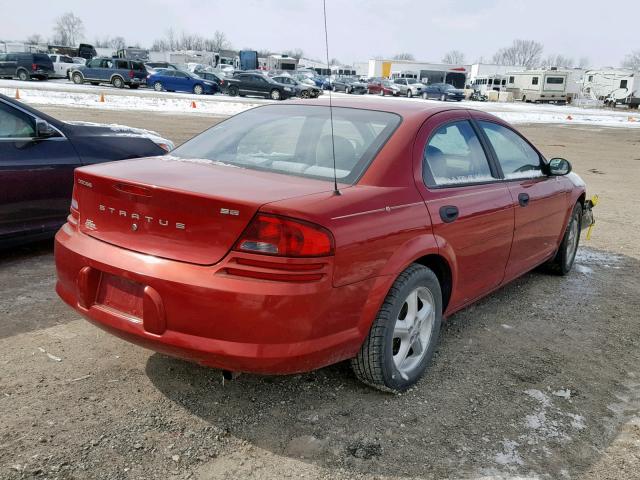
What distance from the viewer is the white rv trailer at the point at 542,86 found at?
164 ft

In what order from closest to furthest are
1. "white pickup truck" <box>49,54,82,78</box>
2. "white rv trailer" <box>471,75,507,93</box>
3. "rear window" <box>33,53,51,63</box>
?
"rear window" <box>33,53,51,63</box> < "white pickup truck" <box>49,54,82,78</box> < "white rv trailer" <box>471,75,507,93</box>

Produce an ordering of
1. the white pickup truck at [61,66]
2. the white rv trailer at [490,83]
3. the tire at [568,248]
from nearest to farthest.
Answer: the tire at [568,248] < the white pickup truck at [61,66] < the white rv trailer at [490,83]

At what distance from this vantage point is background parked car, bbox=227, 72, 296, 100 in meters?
32.8

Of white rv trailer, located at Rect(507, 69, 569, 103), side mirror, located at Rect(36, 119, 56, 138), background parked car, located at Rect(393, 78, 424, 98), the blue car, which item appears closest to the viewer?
side mirror, located at Rect(36, 119, 56, 138)

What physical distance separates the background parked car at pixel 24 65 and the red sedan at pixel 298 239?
4014cm

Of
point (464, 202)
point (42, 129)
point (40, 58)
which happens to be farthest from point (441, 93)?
point (464, 202)

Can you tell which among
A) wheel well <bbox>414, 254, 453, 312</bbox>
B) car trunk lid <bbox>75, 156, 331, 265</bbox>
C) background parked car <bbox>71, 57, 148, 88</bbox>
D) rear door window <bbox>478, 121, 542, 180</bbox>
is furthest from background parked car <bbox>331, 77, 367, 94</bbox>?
car trunk lid <bbox>75, 156, 331, 265</bbox>

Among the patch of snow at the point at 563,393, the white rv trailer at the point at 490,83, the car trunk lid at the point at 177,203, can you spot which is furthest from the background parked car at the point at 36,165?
the white rv trailer at the point at 490,83

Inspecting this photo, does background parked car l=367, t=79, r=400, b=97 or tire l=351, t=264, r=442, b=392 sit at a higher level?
background parked car l=367, t=79, r=400, b=97

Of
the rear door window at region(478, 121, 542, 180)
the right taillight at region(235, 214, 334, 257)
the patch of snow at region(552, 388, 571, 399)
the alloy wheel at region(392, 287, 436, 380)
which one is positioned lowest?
the patch of snow at region(552, 388, 571, 399)

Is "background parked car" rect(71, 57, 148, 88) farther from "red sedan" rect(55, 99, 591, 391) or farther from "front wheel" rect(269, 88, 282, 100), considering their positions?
"red sedan" rect(55, 99, 591, 391)

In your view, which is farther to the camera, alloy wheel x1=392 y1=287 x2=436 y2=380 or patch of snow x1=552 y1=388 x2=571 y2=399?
patch of snow x1=552 y1=388 x2=571 y2=399

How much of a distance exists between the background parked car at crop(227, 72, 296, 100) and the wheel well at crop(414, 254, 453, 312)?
30.2m

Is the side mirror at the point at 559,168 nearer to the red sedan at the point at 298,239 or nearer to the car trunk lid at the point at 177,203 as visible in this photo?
the red sedan at the point at 298,239
